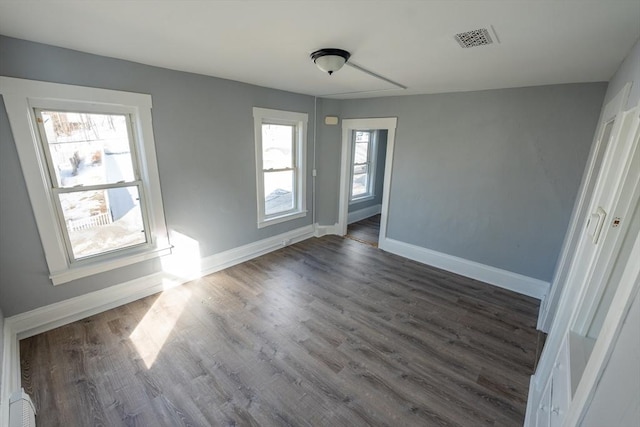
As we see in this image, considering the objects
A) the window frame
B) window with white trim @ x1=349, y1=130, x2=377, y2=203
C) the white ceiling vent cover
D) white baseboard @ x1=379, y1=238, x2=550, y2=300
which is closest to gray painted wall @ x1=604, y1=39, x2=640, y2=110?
the white ceiling vent cover

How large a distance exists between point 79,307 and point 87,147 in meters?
1.51

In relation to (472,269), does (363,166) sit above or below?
above

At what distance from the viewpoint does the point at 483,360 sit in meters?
2.24

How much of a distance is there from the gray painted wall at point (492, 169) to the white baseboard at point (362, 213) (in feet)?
5.43

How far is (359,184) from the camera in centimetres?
609

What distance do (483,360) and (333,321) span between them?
1321 millimetres

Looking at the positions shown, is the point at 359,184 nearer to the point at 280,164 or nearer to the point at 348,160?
the point at 348,160

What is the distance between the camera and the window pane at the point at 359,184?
233 inches

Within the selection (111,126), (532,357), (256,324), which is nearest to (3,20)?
(111,126)

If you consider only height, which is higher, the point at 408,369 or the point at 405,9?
the point at 405,9

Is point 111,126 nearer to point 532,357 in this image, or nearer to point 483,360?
point 483,360

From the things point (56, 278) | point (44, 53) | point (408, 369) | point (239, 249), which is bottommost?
point (408, 369)

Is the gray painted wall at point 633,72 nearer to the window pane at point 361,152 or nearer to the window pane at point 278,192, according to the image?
the window pane at point 278,192

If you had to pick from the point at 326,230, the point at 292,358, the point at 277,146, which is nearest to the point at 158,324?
the point at 292,358
